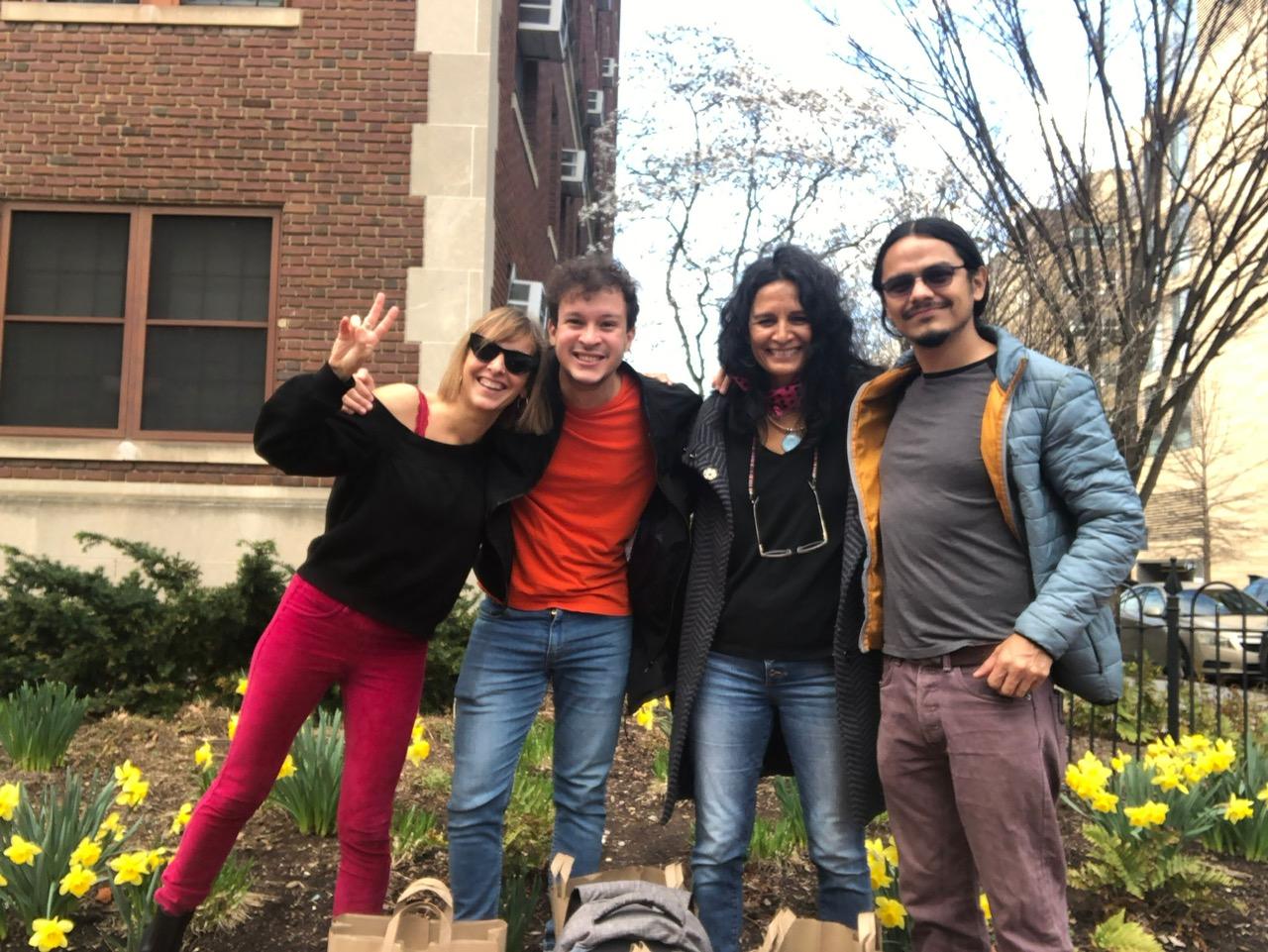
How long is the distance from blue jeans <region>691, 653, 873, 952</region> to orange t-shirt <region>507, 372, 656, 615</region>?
16.4 inches

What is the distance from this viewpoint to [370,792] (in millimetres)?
2941

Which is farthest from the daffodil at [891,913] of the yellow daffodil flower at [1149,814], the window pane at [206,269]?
the window pane at [206,269]

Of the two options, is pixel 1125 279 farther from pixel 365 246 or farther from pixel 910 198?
pixel 910 198

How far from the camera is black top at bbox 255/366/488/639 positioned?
9.34ft

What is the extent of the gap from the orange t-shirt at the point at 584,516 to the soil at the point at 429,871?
1.35 m

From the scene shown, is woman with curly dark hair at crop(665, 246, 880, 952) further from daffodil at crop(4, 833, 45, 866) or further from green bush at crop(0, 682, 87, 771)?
green bush at crop(0, 682, 87, 771)

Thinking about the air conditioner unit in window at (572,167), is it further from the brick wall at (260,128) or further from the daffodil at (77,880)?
the daffodil at (77,880)

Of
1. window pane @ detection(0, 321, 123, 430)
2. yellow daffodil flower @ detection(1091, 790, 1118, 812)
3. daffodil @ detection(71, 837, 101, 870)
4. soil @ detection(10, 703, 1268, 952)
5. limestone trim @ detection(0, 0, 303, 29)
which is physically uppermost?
limestone trim @ detection(0, 0, 303, 29)

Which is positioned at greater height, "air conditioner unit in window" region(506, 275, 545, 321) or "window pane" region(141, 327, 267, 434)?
"air conditioner unit in window" region(506, 275, 545, 321)

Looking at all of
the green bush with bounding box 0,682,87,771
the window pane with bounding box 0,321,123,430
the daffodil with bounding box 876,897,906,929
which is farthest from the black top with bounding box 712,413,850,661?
the window pane with bounding box 0,321,123,430

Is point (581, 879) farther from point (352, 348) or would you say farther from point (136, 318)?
point (136, 318)

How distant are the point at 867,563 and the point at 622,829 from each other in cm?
245

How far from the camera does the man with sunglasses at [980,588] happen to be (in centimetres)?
249

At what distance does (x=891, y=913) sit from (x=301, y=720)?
5.95 ft
